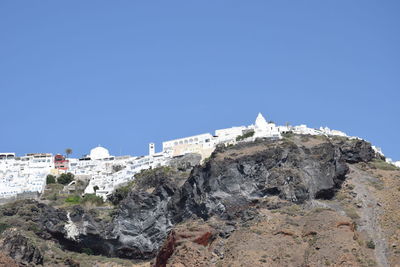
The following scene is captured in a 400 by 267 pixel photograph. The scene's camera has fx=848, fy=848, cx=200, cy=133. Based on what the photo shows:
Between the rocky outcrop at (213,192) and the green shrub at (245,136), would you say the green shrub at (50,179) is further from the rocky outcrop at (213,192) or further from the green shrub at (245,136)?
the green shrub at (245,136)

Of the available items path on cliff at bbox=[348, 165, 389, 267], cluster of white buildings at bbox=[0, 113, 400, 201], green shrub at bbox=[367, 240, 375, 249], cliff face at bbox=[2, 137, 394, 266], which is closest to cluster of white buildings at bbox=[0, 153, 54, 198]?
cluster of white buildings at bbox=[0, 113, 400, 201]

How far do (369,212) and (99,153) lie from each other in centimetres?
7780

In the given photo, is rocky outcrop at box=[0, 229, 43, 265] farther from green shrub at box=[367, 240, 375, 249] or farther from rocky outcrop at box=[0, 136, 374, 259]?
green shrub at box=[367, 240, 375, 249]

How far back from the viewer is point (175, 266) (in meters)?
74.3

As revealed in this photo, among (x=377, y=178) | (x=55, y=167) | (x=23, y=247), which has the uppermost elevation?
(x=55, y=167)

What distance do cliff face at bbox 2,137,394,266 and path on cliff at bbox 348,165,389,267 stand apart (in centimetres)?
185

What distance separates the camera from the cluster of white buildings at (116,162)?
414ft

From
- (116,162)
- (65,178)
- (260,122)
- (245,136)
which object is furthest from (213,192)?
(116,162)

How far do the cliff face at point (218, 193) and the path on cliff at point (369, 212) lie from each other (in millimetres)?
1854

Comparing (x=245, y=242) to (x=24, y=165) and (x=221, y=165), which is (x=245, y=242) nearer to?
(x=221, y=165)

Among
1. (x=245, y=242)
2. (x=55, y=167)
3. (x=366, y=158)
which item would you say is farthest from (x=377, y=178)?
(x=55, y=167)

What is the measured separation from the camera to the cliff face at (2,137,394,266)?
89.8 m

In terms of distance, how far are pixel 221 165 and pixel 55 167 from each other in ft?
192

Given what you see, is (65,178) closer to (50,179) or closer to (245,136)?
(50,179)
